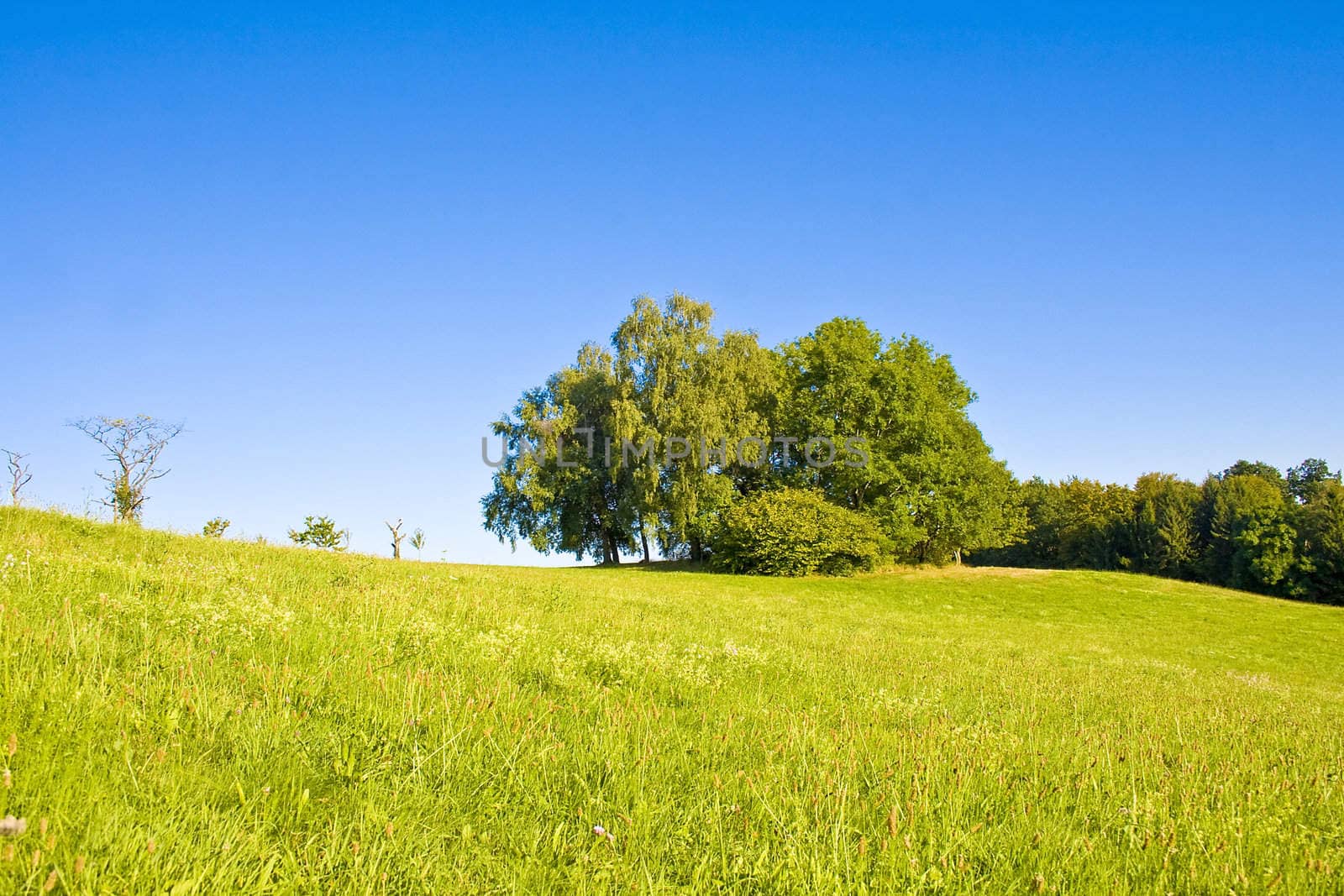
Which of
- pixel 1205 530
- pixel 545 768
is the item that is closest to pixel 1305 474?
pixel 1205 530

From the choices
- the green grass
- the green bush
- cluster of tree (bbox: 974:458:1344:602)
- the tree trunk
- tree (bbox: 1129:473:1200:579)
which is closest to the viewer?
the green grass

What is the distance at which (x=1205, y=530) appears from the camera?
62500 millimetres

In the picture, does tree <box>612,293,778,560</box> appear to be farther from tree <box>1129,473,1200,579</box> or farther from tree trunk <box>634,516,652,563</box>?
tree <box>1129,473,1200,579</box>

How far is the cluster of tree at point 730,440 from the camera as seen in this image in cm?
3978

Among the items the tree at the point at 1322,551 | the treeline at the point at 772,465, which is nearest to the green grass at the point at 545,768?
the treeline at the point at 772,465

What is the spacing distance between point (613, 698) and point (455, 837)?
8.73 ft

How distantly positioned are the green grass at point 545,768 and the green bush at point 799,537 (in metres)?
27.8

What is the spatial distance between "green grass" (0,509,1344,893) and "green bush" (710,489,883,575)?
91.2 feet

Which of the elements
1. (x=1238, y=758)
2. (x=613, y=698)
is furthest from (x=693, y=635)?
(x=1238, y=758)

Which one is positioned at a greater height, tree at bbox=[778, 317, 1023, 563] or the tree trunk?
tree at bbox=[778, 317, 1023, 563]

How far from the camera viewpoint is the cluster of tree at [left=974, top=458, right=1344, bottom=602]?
4612cm

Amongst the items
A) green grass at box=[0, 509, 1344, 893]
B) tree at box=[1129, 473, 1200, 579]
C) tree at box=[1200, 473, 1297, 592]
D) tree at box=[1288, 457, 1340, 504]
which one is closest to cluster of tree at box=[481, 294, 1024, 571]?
tree at box=[1200, 473, 1297, 592]

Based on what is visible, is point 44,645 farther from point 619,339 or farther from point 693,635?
point 619,339

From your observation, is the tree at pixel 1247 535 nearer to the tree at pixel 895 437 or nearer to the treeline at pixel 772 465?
the treeline at pixel 772 465
